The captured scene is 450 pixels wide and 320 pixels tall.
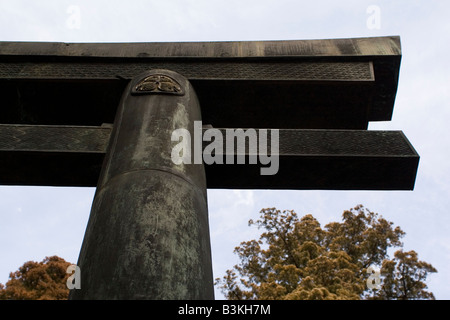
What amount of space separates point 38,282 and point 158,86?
720 inches

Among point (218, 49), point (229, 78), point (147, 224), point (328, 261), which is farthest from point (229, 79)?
point (328, 261)

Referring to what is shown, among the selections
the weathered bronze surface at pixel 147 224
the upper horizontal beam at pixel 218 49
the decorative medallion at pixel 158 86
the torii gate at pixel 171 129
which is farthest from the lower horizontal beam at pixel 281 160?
the upper horizontal beam at pixel 218 49

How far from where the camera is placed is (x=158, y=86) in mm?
3938

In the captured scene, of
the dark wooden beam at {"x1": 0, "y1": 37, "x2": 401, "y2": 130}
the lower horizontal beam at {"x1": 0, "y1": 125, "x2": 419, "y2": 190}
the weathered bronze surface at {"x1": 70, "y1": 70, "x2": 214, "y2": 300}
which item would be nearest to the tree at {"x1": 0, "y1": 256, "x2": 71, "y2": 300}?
the dark wooden beam at {"x1": 0, "y1": 37, "x2": 401, "y2": 130}

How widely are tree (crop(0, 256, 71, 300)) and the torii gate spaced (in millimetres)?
15443

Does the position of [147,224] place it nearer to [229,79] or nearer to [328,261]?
[229,79]

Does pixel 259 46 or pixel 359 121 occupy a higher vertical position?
pixel 259 46

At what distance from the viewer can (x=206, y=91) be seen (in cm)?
439

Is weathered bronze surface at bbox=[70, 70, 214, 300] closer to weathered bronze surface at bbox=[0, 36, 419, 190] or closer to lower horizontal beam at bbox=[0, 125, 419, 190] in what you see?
lower horizontal beam at bbox=[0, 125, 419, 190]

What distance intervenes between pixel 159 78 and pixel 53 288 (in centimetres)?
1772

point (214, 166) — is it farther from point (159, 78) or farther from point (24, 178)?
point (24, 178)

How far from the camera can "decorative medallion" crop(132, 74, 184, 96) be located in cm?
389

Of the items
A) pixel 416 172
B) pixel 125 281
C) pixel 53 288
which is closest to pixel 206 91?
pixel 416 172
